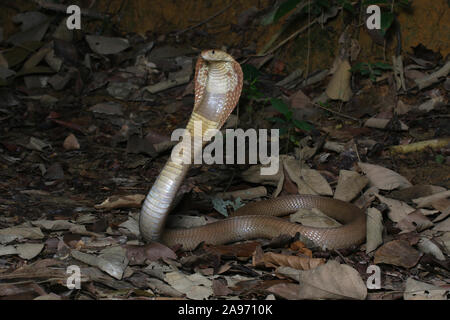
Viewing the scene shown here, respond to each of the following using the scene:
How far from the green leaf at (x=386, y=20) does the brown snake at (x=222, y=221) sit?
280cm

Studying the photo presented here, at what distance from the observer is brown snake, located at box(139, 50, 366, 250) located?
13.1ft

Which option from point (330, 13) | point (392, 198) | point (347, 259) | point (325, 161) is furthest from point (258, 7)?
point (347, 259)

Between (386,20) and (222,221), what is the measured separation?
382cm

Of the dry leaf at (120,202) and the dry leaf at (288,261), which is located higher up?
the dry leaf at (120,202)

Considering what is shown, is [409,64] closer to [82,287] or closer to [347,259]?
[347,259]

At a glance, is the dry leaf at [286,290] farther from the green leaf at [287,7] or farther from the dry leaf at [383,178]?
the green leaf at [287,7]

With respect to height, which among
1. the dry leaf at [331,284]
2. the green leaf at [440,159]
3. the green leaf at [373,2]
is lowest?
the dry leaf at [331,284]

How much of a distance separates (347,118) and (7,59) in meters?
5.11

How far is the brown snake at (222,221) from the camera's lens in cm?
399

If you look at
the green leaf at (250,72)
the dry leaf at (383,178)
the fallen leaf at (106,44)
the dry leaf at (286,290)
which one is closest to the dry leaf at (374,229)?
the dry leaf at (383,178)

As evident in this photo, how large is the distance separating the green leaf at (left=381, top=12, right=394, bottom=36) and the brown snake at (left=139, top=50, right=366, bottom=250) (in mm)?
2799

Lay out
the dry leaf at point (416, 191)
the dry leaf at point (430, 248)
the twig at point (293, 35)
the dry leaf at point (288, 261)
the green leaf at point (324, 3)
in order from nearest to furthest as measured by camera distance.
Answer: the dry leaf at point (288, 261)
the dry leaf at point (430, 248)
the dry leaf at point (416, 191)
the green leaf at point (324, 3)
the twig at point (293, 35)

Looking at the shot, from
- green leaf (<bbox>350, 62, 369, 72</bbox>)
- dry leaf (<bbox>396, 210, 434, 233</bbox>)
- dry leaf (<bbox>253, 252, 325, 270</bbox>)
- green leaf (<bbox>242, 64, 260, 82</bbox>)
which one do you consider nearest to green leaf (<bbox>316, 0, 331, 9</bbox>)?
green leaf (<bbox>350, 62, 369, 72</bbox>)

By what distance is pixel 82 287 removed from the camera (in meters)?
3.31
